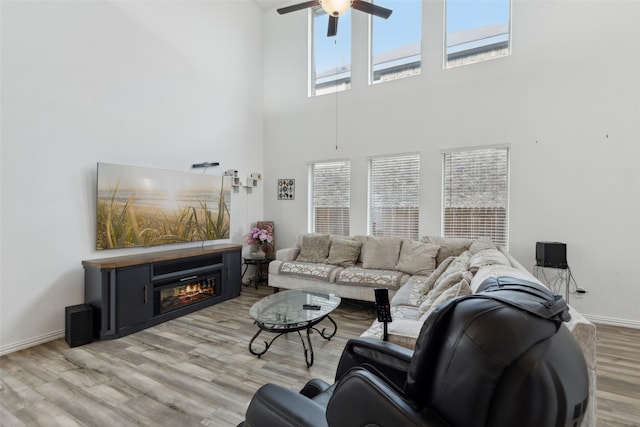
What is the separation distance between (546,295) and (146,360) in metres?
3.08

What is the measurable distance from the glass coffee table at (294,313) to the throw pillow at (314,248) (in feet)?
4.39

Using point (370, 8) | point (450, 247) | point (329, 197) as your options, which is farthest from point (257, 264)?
point (370, 8)

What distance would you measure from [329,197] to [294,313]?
296 cm

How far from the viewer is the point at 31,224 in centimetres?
289

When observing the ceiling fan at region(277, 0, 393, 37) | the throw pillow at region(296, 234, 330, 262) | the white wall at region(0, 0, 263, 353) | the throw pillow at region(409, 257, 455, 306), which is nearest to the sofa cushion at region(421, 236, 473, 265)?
the throw pillow at region(409, 257, 455, 306)

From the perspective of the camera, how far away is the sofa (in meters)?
2.88

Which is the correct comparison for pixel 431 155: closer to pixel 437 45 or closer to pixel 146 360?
pixel 437 45

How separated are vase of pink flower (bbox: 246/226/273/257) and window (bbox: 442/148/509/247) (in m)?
2.96

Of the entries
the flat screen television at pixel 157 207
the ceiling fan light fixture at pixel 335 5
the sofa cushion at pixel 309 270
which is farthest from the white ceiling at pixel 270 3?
the sofa cushion at pixel 309 270

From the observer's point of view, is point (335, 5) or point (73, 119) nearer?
point (335, 5)

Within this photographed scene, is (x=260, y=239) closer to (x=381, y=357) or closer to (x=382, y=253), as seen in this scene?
(x=382, y=253)

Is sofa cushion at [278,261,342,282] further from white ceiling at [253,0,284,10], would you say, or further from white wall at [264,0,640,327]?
white ceiling at [253,0,284,10]

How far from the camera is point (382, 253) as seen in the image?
4281mm

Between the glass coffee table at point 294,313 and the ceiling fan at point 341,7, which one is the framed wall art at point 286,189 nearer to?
the glass coffee table at point 294,313
